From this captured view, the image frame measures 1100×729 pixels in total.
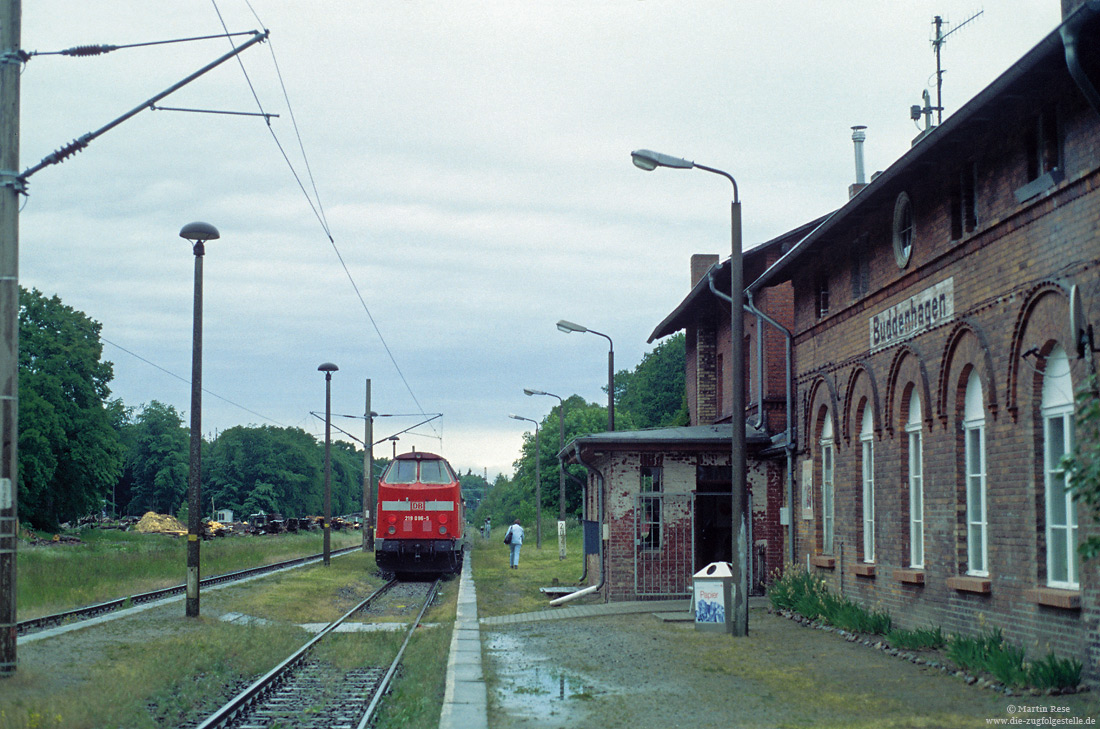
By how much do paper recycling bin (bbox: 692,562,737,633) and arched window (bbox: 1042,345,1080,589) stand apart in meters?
5.73

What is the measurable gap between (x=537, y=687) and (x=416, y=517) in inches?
771

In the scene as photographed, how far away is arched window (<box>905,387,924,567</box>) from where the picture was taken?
595 inches

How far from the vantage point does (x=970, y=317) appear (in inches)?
513

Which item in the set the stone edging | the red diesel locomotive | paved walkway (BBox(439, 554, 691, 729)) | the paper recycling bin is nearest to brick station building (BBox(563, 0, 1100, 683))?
the stone edging

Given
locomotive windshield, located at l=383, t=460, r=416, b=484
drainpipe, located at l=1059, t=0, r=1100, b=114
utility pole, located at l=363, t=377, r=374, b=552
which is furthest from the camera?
utility pole, located at l=363, t=377, r=374, b=552

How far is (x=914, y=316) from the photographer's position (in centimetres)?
1500

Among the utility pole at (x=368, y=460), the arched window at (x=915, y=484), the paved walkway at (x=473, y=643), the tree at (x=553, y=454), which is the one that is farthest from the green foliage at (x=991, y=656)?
the tree at (x=553, y=454)

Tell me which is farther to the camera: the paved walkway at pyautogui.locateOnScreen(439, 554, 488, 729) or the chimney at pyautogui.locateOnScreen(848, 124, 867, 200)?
the chimney at pyautogui.locateOnScreen(848, 124, 867, 200)

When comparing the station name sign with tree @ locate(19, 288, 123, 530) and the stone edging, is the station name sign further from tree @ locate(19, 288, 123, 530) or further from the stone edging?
tree @ locate(19, 288, 123, 530)

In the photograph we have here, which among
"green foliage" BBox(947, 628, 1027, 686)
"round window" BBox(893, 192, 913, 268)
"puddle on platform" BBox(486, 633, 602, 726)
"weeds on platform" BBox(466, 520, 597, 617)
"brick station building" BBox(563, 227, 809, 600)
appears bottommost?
"weeds on platform" BBox(466, 520, 597, 617)

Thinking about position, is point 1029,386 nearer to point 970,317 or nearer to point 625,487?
point 970,317

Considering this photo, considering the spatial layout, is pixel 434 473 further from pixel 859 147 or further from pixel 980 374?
pixel 980 374

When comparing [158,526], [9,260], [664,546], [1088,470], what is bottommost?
[158,526]

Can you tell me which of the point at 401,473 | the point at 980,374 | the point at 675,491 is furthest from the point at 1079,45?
the point at 401,473
